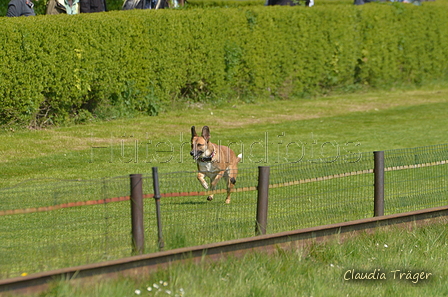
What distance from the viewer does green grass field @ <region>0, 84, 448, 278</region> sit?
8.35 m

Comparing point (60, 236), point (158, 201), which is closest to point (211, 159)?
point (60, 236)

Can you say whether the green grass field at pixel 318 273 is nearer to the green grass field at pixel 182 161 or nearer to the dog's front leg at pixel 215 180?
the green grass field at pixel 182 161

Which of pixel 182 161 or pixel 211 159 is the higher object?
pixel 211 159

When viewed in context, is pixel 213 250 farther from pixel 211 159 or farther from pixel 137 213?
pixel 211 159

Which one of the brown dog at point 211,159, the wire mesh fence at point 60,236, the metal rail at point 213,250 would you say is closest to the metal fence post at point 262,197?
the metal rail at point 213,250

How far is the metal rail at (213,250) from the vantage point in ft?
23.0

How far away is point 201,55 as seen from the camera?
2102 centimetres

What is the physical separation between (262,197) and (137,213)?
68.7 inches

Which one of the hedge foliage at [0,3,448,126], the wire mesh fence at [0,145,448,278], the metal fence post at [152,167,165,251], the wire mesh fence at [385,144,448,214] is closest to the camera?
the wire mesh fence at [0,145,448,278]

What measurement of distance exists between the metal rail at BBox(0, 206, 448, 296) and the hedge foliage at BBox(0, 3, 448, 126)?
9086 millimetres

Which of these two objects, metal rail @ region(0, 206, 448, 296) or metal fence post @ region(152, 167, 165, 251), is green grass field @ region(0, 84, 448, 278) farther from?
metal rail @ region(0, 206, 448, 296)

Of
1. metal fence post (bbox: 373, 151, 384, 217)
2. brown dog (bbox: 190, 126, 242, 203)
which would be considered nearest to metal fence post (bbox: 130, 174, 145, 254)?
metal fence post (bbox: 373, 151, 384, 217)

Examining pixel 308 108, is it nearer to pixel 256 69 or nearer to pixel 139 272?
pixel 256 69

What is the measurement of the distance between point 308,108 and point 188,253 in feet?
50.6
